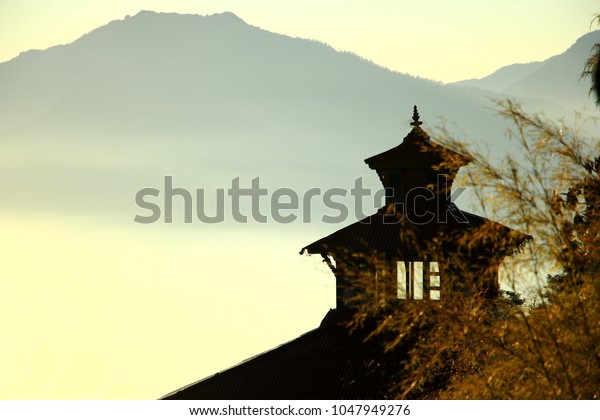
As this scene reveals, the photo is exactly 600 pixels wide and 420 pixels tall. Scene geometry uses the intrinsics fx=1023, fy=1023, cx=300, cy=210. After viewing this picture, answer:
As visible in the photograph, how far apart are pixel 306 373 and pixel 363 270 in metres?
2.25

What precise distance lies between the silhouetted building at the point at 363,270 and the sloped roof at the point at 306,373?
18mm

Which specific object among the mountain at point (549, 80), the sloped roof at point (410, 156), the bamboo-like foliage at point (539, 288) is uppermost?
the mountain at point (549, 80)

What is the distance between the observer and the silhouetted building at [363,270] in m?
18.5

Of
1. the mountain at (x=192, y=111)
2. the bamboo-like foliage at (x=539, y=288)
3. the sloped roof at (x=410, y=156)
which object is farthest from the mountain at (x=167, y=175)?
the bamboo-like foliage at (x=539, y=288)

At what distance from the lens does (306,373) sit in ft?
62.3

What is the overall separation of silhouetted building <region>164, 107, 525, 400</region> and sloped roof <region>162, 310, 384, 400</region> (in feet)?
0.06

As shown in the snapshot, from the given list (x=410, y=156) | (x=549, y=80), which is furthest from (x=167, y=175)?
(x=410, y=156)

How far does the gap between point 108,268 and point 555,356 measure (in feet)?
294

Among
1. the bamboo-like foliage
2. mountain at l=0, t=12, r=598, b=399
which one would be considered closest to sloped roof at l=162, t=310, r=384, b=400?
the bamboo-like foliage

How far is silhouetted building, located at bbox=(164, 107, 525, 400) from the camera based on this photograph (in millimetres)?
18547

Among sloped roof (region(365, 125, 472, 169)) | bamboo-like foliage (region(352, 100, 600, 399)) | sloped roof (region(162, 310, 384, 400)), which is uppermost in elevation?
sloped roof (region(365, 125, 472, 169))

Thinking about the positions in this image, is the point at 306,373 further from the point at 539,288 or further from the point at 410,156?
the point at 539,288

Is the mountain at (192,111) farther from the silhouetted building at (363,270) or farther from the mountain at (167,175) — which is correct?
the silhouetted building at (363,270)

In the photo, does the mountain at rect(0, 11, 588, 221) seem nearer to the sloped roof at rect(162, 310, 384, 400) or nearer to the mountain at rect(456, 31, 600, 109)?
the mountain at rect(456, 31, 600, 109)
